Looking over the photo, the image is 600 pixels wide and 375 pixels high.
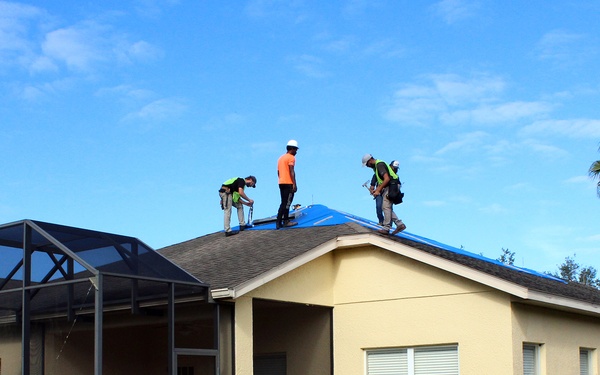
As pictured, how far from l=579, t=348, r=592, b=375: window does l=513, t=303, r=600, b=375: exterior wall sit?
0.28 ft

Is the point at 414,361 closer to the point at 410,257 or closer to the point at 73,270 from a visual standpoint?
the point at 410,257

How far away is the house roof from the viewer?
14.2m

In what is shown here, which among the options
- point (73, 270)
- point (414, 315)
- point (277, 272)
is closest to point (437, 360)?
point (414, 315)

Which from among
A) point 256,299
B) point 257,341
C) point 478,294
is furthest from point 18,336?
point 478,294

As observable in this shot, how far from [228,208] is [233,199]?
249 mm

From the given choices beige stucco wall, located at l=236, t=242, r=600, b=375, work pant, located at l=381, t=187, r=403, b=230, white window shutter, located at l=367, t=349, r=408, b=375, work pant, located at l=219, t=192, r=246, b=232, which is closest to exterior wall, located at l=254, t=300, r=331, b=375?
beige stucco wall, located at l=236, t=242, r=600, b=375

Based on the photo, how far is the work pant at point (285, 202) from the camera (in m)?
18.5

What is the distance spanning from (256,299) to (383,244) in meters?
2.53

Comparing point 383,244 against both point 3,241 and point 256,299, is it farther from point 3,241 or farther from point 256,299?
point 3,241

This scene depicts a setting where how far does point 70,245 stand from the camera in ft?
43.9

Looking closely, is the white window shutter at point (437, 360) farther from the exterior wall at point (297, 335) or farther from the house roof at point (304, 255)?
the exterior wall at point (297, 335)

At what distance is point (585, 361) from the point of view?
17297 mm

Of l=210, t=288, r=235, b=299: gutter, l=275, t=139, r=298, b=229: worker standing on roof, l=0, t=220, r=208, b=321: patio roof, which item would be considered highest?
l=275, t=139, r=298, b=229: worker standing on roof

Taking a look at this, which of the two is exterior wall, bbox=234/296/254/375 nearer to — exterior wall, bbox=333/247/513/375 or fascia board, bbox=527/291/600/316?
exterior wall, bbox=333/247/513/375
